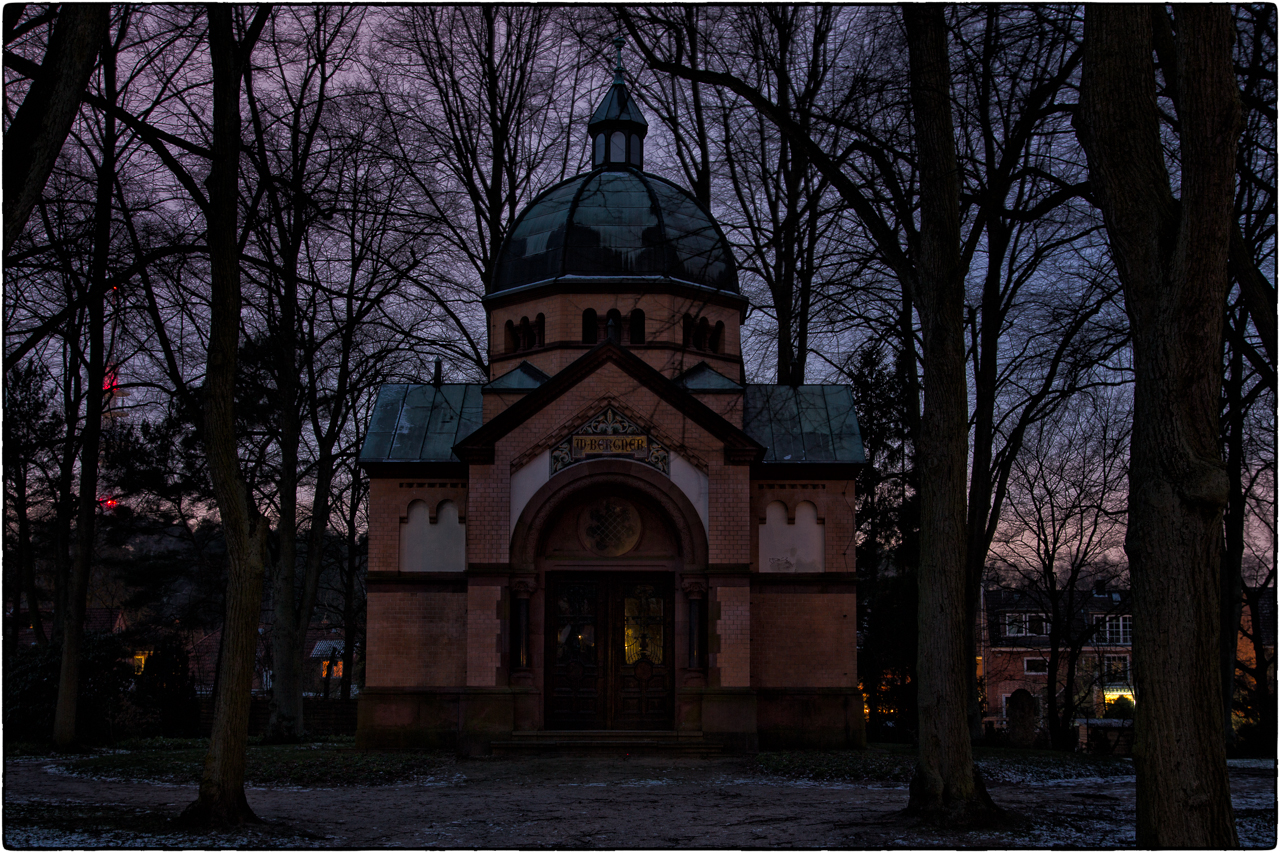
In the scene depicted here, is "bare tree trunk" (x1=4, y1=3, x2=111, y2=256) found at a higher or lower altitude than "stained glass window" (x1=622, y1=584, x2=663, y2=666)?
higher

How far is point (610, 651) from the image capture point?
67.6 ft

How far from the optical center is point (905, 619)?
2850cm

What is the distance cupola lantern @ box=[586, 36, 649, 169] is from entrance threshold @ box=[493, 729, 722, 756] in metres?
13.2

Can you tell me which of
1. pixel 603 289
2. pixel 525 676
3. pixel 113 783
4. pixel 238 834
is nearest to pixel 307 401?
pixel 603 289

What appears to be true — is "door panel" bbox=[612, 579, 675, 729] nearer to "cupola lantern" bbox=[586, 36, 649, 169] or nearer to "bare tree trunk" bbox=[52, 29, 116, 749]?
"bare tree trunk" bbox=[52, 29, 116, 749]

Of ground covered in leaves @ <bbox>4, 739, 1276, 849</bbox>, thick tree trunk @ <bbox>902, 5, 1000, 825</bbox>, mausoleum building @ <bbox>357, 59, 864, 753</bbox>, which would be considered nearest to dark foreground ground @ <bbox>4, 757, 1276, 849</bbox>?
ground covered in leaves @ <bbox>4, 739, 1276, 849</bbox>

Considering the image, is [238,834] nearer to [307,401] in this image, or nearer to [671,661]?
[671,661]

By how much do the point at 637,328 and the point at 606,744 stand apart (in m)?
8.34

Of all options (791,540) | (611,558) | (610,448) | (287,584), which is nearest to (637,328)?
(610,448)

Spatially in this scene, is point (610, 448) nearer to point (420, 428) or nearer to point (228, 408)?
point (420, 428)

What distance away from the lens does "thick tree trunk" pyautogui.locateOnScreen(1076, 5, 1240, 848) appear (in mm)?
7270

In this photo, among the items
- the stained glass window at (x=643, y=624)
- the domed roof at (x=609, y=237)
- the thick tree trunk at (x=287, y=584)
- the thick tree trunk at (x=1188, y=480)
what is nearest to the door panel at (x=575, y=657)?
the stained glass window at (x=643, y=624)

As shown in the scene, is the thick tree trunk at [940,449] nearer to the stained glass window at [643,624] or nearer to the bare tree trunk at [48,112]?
the bare tree trunk at [48,112]

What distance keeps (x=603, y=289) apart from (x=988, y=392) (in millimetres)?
8154
